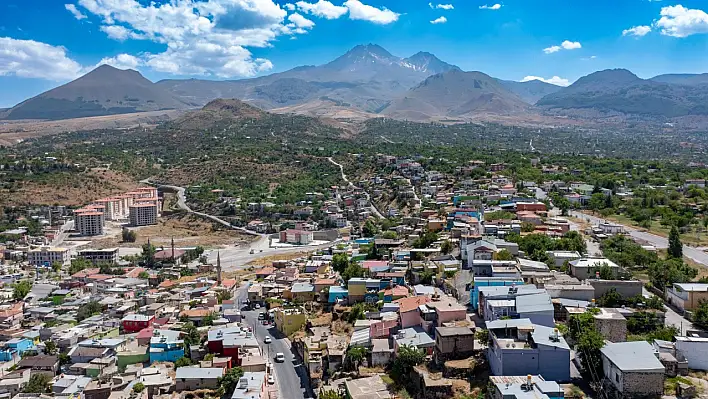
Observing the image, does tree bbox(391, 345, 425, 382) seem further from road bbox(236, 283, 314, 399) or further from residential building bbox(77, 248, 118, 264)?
residential building bbox(77, 248, 118, 264)

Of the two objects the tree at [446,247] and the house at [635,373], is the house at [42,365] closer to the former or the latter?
the tree at [446,247]

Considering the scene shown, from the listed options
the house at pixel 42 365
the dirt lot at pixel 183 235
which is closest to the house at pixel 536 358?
the house at pixel 42 365

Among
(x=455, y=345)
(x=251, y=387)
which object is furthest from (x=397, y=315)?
(x=251, y=387)

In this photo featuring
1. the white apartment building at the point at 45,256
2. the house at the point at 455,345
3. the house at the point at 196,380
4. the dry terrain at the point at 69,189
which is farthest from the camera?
the dry terrain at the point at 69,189

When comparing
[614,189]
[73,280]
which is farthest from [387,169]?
[73,280]

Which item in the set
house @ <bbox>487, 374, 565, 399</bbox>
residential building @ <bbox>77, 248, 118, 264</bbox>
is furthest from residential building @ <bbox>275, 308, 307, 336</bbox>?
residential building @ <bbox>77, 248, 118, 264</bbox>

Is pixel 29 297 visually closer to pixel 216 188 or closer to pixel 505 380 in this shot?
pixel 505 380
